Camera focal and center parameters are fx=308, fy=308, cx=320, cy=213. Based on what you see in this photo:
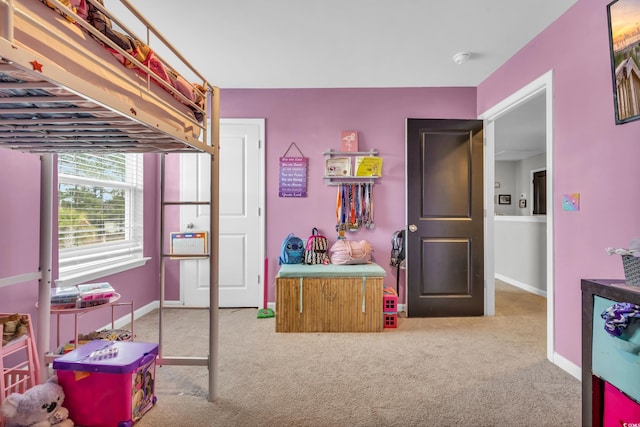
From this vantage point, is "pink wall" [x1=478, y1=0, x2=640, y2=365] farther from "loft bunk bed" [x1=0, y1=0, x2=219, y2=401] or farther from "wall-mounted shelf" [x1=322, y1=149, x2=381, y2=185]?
"loft bunk bed" [x1=0, y1=0, x2=219, y2=401]

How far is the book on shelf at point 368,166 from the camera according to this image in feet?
11.1

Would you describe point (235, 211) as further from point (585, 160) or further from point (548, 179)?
point (585, 160)

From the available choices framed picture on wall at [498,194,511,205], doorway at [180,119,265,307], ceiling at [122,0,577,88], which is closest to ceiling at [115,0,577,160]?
ceiling at [122,0,577,88]

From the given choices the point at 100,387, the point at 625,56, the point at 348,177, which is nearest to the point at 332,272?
the point at 348,177

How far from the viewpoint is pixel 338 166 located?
3.38 metres

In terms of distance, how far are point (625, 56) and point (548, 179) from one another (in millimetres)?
863

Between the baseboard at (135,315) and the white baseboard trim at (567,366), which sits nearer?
the white baseboard trim at (567,366)

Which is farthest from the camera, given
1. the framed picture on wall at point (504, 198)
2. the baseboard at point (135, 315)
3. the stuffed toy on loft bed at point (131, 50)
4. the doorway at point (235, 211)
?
the framed picture on wall at point (504, 198)

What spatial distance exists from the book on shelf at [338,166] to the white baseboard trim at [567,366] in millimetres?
2332

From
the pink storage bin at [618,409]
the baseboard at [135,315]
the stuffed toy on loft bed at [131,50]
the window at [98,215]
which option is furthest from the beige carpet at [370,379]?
the stuffed toy on loft bed at [131,50]

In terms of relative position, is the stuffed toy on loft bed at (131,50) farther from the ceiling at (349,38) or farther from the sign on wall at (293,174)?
the sign on wall at (293,174)

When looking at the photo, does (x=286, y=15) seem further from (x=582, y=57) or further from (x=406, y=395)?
(x=406, y=395)

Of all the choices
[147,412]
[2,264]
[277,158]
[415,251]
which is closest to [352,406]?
[147,412]

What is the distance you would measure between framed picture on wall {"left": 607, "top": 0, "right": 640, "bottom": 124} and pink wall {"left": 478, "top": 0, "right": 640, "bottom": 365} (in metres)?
0.07
